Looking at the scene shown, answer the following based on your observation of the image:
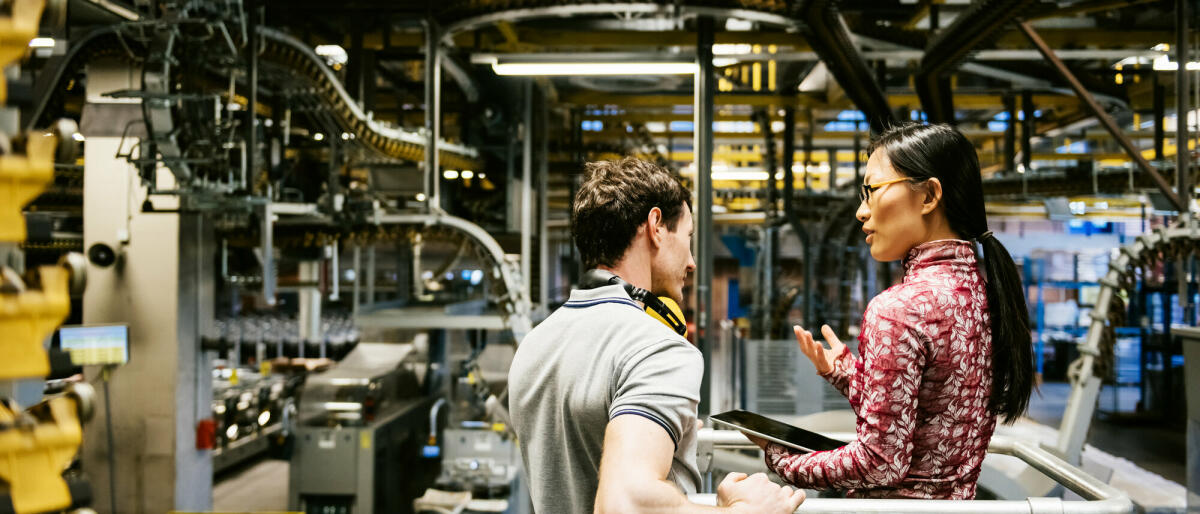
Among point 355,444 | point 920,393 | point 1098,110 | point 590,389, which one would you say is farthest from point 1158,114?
point 590,389

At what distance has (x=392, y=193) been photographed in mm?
8898

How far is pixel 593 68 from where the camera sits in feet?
15.1

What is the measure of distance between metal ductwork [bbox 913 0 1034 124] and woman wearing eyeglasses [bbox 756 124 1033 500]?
2.97m

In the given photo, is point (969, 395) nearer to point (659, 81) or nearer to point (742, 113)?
point (659, 81)

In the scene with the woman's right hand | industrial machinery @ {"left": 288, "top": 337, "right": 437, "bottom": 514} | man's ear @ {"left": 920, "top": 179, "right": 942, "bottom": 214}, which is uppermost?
man's ear @ {"left": 920, "top": 179, "right": 942, "bottom": 214}

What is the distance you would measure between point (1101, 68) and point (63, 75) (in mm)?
9553

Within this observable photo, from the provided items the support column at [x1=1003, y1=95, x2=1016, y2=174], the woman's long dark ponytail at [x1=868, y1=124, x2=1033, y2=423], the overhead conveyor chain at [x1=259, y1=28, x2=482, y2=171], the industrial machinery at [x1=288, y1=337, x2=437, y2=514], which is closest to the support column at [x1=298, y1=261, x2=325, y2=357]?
the industrial machinery at [x1=288, y1=337, x2=437, y2=514]

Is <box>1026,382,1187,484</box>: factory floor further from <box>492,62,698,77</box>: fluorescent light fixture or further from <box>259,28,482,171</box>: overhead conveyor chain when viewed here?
<box>259,28,482,171</box>: overhead conveyor chain

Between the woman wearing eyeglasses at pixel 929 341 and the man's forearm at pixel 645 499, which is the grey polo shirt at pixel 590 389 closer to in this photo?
the man's forearm at pixel 645 499

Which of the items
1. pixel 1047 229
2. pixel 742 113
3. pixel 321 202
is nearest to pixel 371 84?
pixel 321 202

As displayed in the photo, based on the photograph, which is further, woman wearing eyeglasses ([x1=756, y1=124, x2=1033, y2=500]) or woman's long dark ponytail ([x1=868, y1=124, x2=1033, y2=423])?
woman's long dark ponytail ([x1=868, y1=124, x2=1033, y2=423])

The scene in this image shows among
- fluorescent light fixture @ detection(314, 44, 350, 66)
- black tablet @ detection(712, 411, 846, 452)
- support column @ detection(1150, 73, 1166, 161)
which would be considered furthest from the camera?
support column @ detection(1150, 73, 1166, 161)

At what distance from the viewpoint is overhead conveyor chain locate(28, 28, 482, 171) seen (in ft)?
16.9

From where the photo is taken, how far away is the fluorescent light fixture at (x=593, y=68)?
4598 mm
